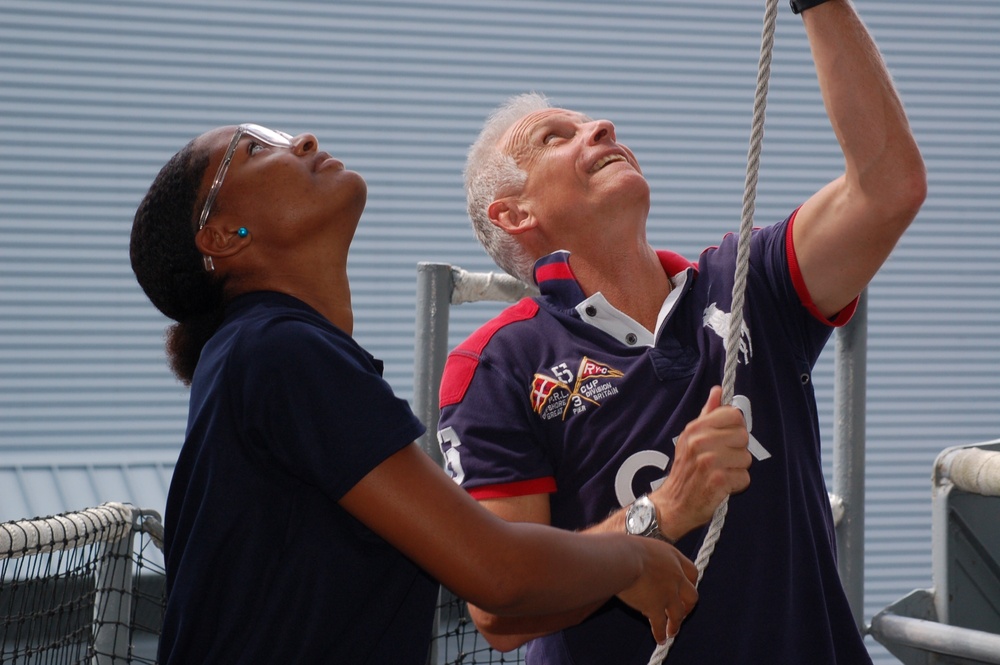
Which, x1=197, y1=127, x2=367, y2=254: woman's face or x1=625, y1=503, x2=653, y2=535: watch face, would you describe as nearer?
x1=197, y1=127, x2=367, y2=254: woman's face

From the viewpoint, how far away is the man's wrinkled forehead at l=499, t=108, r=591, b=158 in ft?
→ 9.02

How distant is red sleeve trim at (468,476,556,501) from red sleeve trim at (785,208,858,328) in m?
0.66

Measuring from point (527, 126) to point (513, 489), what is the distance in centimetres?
105

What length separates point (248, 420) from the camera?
1485 mm

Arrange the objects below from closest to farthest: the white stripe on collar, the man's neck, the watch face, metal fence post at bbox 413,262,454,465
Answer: the watch face, the white stripe on collar, the man's neck, metal fence post at bbox 413,262,454,465

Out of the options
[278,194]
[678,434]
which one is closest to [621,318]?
[678,434]

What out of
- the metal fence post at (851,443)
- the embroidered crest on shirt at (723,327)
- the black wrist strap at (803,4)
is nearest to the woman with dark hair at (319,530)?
the embroidered crest on shirt at (723,327)

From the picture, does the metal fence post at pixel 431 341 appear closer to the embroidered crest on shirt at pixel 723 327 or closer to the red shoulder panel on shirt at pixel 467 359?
the red shoulder panel on shirt at pixel 467 359

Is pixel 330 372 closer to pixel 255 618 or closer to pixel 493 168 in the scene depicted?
pixel 255 618

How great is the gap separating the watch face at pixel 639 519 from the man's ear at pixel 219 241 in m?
0.88

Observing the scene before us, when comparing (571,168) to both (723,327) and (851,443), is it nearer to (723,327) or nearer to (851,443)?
(723,327)

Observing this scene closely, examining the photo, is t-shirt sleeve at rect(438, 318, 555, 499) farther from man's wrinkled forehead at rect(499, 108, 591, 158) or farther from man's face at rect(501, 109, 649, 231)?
man's wrinkled forehead at rect(499, 108, 591, 158)

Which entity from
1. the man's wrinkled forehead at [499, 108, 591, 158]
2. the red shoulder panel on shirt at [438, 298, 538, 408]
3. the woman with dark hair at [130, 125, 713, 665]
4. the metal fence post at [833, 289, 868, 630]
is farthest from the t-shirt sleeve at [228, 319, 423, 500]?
the metal fence post at [833, 289, 868, 630]

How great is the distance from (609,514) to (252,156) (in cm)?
100
